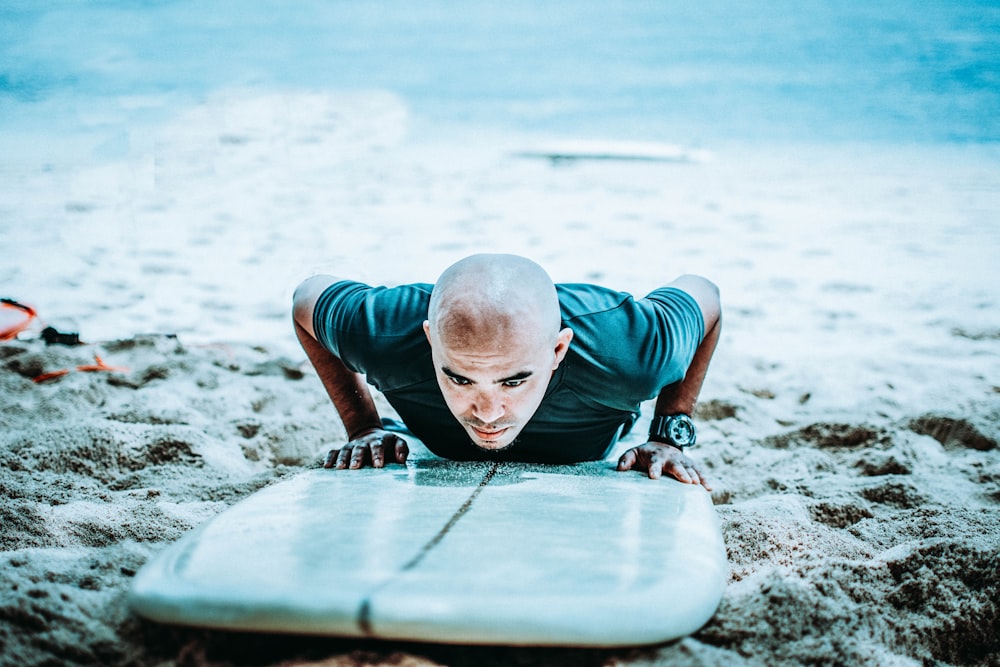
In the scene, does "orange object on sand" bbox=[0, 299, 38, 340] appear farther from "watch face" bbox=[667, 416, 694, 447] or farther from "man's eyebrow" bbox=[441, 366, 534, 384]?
"watch face" bbox=[667, 416, 694, 447]

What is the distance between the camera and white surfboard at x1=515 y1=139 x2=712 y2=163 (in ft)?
22.0

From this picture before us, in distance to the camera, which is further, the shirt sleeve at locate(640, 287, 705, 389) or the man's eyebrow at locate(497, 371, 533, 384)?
the shirt sleeve at locate(640, 287, 705, 389)

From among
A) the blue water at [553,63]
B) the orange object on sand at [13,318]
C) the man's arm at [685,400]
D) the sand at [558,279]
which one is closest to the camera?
the sand at [558,279]

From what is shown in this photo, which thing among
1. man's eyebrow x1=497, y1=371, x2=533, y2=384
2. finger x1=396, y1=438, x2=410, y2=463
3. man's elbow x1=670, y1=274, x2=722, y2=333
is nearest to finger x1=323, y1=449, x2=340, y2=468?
finger x1=396, y1=438, x2=410, y2=463

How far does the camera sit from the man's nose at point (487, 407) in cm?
161

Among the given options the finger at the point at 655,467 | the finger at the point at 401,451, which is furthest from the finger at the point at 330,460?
the finger at the point at 655,467

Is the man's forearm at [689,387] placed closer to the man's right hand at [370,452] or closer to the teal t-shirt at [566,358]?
the teal t-shirt at [566,358]

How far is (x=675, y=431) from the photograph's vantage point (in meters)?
1.97

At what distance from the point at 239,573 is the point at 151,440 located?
108 centimetres

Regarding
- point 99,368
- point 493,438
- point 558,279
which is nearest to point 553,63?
point 558,279

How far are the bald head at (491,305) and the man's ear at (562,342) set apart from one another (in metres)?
0.05

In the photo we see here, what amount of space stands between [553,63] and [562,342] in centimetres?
1231

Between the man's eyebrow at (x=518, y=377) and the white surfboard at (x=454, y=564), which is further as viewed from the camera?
the man's eyebrow at (x=518, y=377)

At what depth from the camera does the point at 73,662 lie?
121 cm
